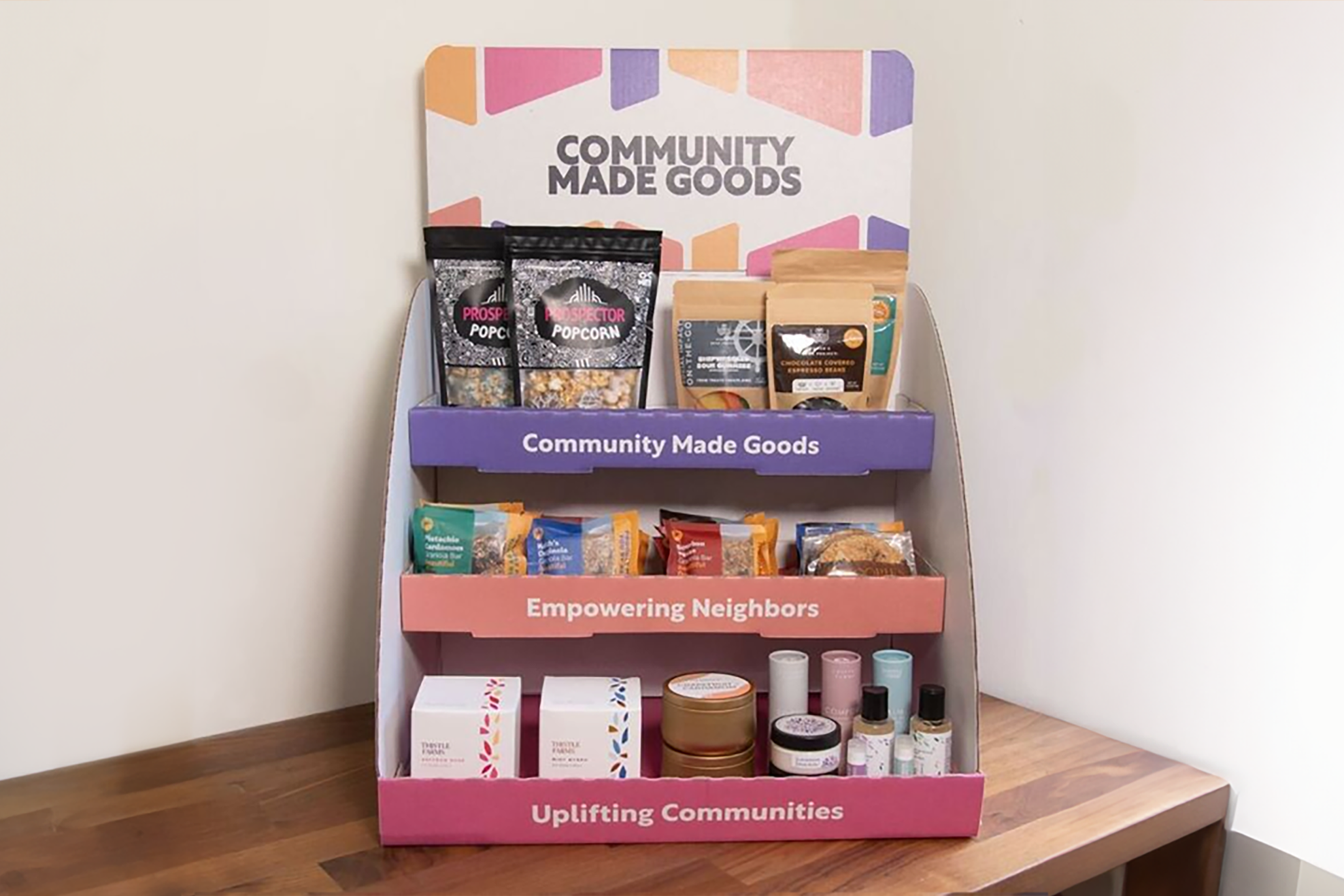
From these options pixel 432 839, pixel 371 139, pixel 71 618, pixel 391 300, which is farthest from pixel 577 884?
pixel 371 139

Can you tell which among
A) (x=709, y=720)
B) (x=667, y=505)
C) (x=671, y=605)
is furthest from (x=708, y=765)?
(x=667, y=505)

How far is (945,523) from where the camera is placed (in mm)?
1146

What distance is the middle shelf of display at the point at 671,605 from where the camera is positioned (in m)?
1.08

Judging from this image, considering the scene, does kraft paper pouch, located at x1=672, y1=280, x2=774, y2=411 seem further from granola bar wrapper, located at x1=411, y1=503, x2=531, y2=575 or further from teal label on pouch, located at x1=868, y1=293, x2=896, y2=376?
granola bar wrapper, located at x1=411, y1=503, x2=531, y2=575

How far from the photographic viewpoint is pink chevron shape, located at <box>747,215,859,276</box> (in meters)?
1.31

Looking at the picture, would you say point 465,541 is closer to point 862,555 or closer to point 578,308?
point 578,308

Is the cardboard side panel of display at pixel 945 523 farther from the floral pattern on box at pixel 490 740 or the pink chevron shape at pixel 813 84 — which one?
the floral pattern on box at pixel 490 740

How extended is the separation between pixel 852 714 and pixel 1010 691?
350 mm

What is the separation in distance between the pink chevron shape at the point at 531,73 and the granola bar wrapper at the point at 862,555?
59 centimetres

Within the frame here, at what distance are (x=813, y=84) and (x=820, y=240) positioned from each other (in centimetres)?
18

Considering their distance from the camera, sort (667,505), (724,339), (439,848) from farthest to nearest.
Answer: (667,505) < (724,339) < (439,848)

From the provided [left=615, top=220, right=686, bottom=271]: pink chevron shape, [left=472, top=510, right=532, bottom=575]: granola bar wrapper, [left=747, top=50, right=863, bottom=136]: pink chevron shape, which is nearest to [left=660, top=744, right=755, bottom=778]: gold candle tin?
[left=472, top=510, right=532, bottom=575]: granola bar wrapper

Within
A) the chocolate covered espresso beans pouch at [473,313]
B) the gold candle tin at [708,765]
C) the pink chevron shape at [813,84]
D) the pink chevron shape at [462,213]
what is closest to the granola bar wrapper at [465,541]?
the chocolate covered espresso beans pouch at [473,313]

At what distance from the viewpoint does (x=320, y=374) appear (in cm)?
131
